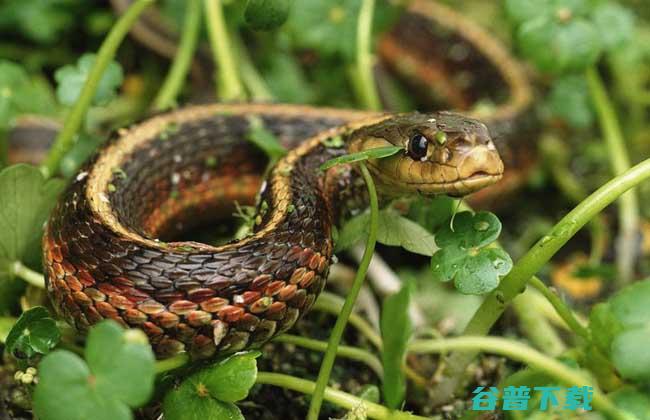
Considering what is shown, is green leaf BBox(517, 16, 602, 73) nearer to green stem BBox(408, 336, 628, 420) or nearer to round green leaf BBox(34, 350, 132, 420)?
green stem BBox(408, 336, 628, 420)

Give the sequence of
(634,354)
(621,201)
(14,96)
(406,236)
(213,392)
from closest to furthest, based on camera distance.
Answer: (634,354)
(213,392)
(406,236)
(14,96)
(621,201)

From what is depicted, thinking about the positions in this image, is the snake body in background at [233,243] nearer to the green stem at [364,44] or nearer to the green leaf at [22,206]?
the green leaf at [22,206]

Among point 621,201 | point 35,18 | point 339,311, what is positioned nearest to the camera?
point 339,311

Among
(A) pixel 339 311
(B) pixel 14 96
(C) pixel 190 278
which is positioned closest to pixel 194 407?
(C) pixel 190 278

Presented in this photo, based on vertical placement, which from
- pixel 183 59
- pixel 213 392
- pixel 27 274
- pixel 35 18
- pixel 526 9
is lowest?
pixel 213 392

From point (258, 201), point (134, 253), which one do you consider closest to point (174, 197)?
point (258, 201)

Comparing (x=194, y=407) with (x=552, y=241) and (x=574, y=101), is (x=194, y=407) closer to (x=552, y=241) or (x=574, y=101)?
(x=552, y=241)

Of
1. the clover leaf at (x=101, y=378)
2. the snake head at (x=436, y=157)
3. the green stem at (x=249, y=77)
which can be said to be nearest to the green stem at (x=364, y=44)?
the green stem at (x=249, y=77)
